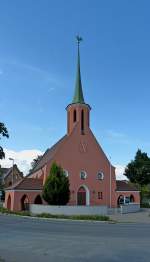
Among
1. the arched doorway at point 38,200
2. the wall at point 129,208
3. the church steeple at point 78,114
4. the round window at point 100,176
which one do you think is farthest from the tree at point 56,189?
the church steeple at point 78,114

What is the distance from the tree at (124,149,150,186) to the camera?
93.4 meters

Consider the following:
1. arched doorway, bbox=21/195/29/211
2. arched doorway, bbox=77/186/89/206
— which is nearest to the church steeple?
arched doorway, bbox=77/186/89/206

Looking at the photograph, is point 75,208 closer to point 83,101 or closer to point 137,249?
point 83,101

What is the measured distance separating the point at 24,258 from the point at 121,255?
10.5ft

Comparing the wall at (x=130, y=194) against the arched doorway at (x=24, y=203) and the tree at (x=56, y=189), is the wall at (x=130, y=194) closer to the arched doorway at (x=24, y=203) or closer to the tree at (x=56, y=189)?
the arched doorway at (x=24, y=203)

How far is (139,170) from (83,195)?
40432mm

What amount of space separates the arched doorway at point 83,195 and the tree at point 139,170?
39.7 meters

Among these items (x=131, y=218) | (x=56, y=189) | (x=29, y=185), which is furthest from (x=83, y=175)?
(x=131, y=218)

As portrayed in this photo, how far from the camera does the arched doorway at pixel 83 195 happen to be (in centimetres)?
5525

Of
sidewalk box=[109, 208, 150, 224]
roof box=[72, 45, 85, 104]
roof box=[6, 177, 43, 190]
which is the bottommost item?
sidewalk box=[109, 208, 150, 224]

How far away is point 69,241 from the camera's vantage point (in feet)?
55.6

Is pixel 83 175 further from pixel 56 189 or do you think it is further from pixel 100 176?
pixel 56 189

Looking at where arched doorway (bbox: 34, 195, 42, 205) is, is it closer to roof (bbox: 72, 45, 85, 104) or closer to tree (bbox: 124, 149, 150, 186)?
roof (bbox: 72, 45, 85, 104)

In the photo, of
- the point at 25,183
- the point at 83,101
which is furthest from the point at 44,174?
the point at 83,101
